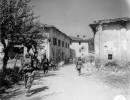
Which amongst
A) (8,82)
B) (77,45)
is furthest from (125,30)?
(77,45)

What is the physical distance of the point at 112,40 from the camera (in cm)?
1911

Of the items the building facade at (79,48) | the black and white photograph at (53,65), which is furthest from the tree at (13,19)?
the building facade at (79,48)

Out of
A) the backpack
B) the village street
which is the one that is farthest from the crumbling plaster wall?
the backpack

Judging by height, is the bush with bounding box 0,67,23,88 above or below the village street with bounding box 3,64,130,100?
above

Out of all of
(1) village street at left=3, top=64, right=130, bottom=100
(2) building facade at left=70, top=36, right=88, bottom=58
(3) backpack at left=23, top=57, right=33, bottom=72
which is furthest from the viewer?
(2) building facade at left=70, top=36, right=88, bottom=58

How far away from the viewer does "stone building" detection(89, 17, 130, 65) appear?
18.5 metres

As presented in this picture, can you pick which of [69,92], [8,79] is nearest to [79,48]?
[8,79]

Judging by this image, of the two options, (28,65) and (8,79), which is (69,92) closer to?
(28,65)

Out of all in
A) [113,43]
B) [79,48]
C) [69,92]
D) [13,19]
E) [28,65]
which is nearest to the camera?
[69,92]

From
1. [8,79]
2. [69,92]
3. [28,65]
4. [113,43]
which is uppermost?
[113,43]

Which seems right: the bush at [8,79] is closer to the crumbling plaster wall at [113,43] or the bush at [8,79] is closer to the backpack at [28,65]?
the backpack at [28,65]

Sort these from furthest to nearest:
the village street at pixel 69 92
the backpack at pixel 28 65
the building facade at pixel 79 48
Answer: the building facade at pixel 79 48 < the backpack at pixel 28 65 < the village street at pixel 69 92

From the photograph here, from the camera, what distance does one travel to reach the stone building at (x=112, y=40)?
18484 millimetres

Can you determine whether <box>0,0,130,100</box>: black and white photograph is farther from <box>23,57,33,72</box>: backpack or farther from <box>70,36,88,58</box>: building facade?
<box>70,36,88,58</box>: building facade
